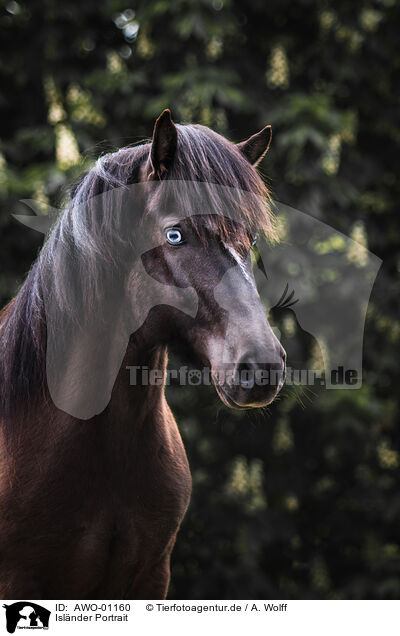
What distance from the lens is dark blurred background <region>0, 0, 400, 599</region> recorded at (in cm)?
474

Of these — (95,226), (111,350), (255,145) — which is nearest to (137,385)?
(111,350)

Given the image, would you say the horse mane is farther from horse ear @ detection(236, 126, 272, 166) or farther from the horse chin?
the horse chin

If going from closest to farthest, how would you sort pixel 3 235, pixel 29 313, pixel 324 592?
pixel 29 313 < pixel 3 235 < pixel 324 592

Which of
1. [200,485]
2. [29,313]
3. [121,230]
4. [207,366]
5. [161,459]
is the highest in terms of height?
[121,230]

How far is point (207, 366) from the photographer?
62.9 inches

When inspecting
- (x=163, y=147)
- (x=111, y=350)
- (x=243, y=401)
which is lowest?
(x=243, y=401)

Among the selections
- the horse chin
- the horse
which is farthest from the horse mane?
the horse chin

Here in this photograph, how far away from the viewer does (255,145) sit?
1.89m

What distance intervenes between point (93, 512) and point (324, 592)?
4465 mm

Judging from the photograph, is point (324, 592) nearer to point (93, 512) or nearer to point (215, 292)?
point (93, 512)

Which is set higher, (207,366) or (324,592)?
(207,366)
